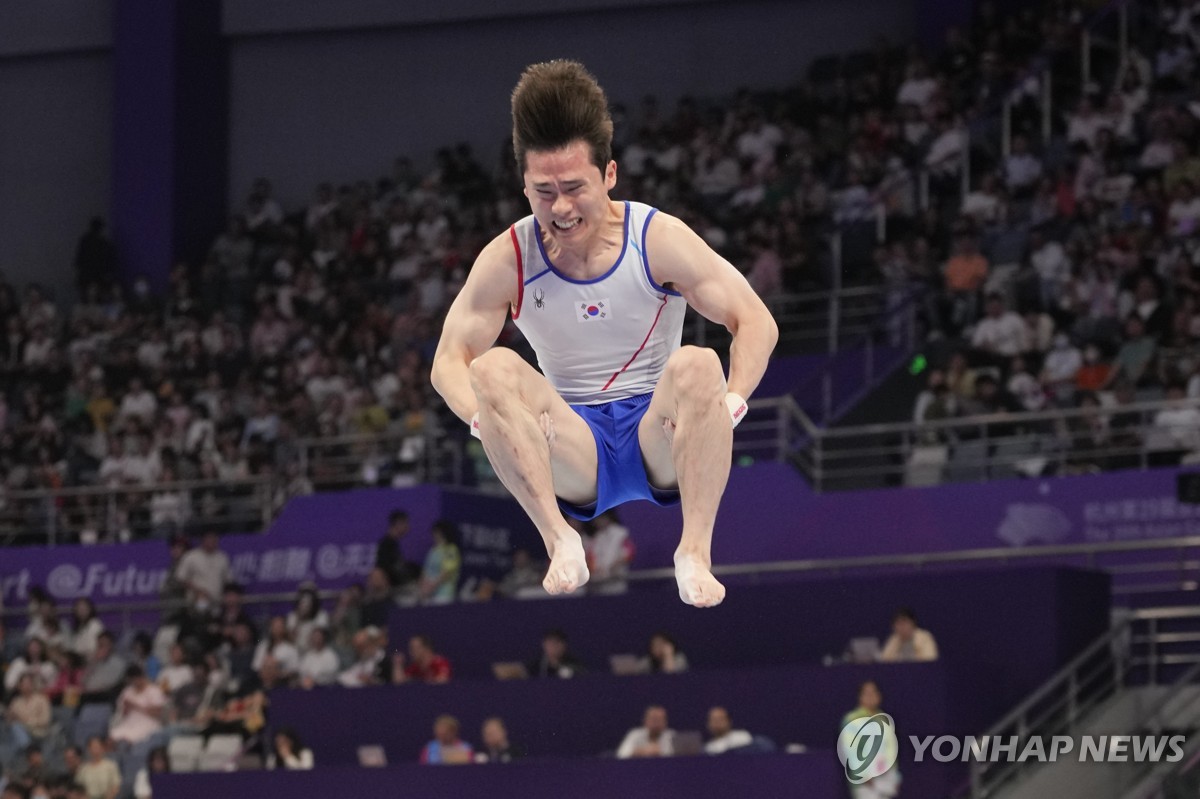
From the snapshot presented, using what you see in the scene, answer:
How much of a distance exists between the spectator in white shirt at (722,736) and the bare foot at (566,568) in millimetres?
4414

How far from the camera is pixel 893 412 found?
46.9 feet

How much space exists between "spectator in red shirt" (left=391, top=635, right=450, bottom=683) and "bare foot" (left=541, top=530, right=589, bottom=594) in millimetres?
5828

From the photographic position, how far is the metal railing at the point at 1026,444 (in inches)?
481

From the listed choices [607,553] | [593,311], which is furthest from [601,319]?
[607,553]

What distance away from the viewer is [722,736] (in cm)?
1045

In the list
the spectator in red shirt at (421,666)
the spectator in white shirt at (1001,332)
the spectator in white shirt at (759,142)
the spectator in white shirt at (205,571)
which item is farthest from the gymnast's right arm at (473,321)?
the spectator in white shirt at (759,142)

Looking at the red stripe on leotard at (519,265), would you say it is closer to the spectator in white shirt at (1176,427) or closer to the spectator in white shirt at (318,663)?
the spectator in white shirt at (1176,427)

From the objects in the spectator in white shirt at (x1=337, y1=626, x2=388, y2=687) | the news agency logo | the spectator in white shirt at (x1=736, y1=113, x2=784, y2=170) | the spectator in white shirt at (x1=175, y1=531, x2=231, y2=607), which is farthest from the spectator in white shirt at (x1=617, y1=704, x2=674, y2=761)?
the spectator in white shirt at (x1=736, y1=113, x2=784, y2=170)

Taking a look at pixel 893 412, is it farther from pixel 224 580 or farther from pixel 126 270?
pixel 126 270

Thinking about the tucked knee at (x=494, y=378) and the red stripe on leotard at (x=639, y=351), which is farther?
the red stripe on leotard at (x=639, y=351)

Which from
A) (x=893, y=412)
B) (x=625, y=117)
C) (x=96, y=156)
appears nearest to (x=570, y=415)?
(x=893, y=412)

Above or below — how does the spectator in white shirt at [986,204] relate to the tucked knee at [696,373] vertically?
above

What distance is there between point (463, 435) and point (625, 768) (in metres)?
5.70

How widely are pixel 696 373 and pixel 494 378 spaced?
69 cm
